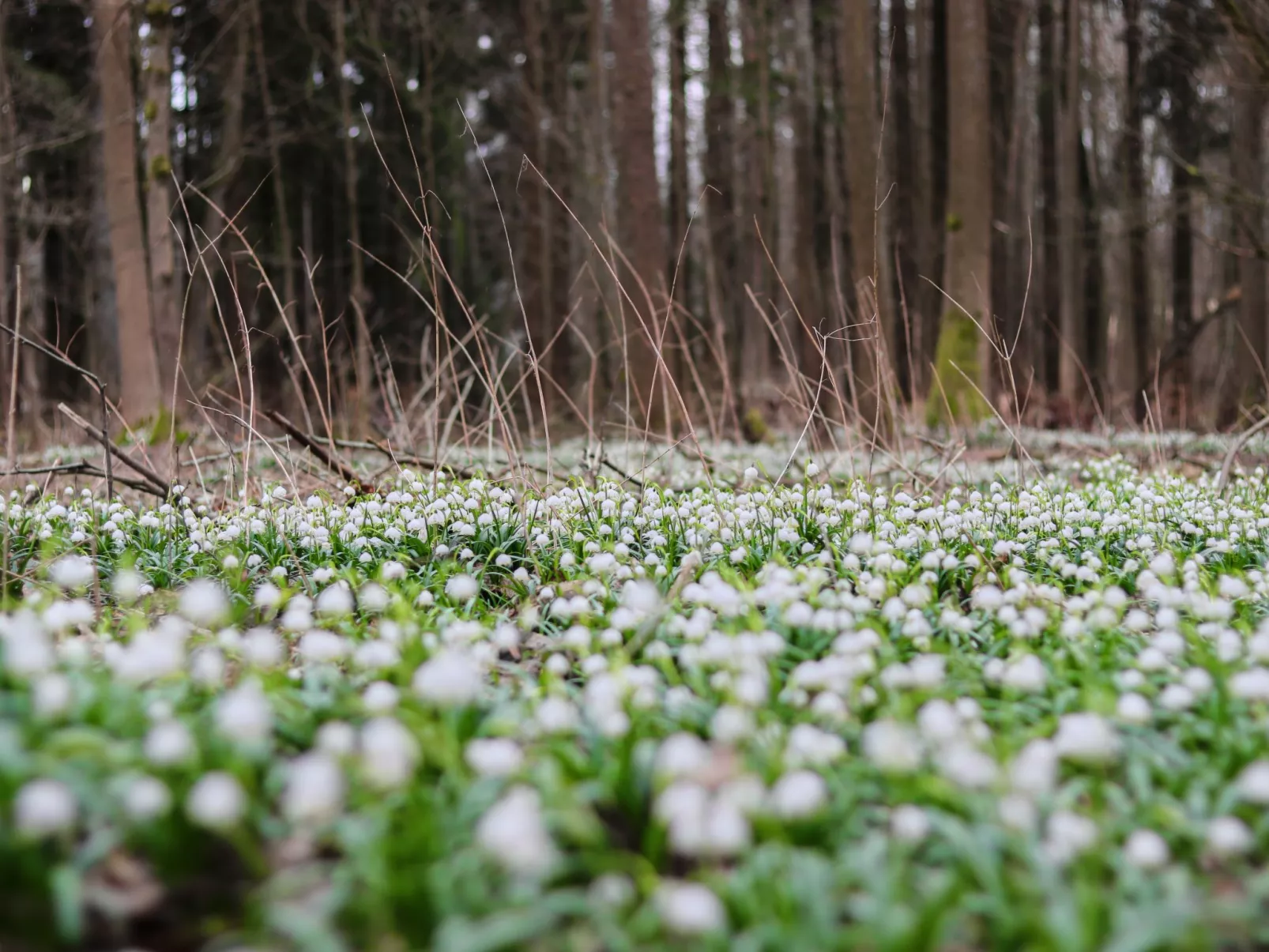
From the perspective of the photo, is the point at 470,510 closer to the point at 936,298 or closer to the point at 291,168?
the point at 936,298

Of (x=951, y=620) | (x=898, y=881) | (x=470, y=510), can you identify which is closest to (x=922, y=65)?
(x=470, y=510)

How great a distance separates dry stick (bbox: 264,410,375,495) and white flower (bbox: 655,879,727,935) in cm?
345

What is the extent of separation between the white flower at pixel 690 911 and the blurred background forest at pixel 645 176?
26.1 feet

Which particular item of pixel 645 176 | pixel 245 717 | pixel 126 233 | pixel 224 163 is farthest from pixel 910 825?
pixel 224 163

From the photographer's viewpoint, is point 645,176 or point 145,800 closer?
point 145,800

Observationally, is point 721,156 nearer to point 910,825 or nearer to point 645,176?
point 645,176

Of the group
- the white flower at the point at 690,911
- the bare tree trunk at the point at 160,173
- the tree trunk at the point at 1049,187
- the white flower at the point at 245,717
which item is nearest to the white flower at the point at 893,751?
the white flower at the point at 690,911

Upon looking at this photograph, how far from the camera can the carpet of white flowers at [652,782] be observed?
49.0 inches

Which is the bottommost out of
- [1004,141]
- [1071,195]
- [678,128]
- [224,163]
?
[1071,195]

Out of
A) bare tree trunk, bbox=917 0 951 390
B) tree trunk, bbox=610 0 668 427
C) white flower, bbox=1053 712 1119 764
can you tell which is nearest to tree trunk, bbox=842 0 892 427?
tree trunk, bbox=610 0 668 427

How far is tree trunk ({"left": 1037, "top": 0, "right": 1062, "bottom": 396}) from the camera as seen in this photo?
15.8m

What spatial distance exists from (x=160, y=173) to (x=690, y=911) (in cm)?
926

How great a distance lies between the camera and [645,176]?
954 cm

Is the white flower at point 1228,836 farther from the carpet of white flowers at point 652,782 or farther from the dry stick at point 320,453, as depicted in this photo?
the dry stick at point 320,453
